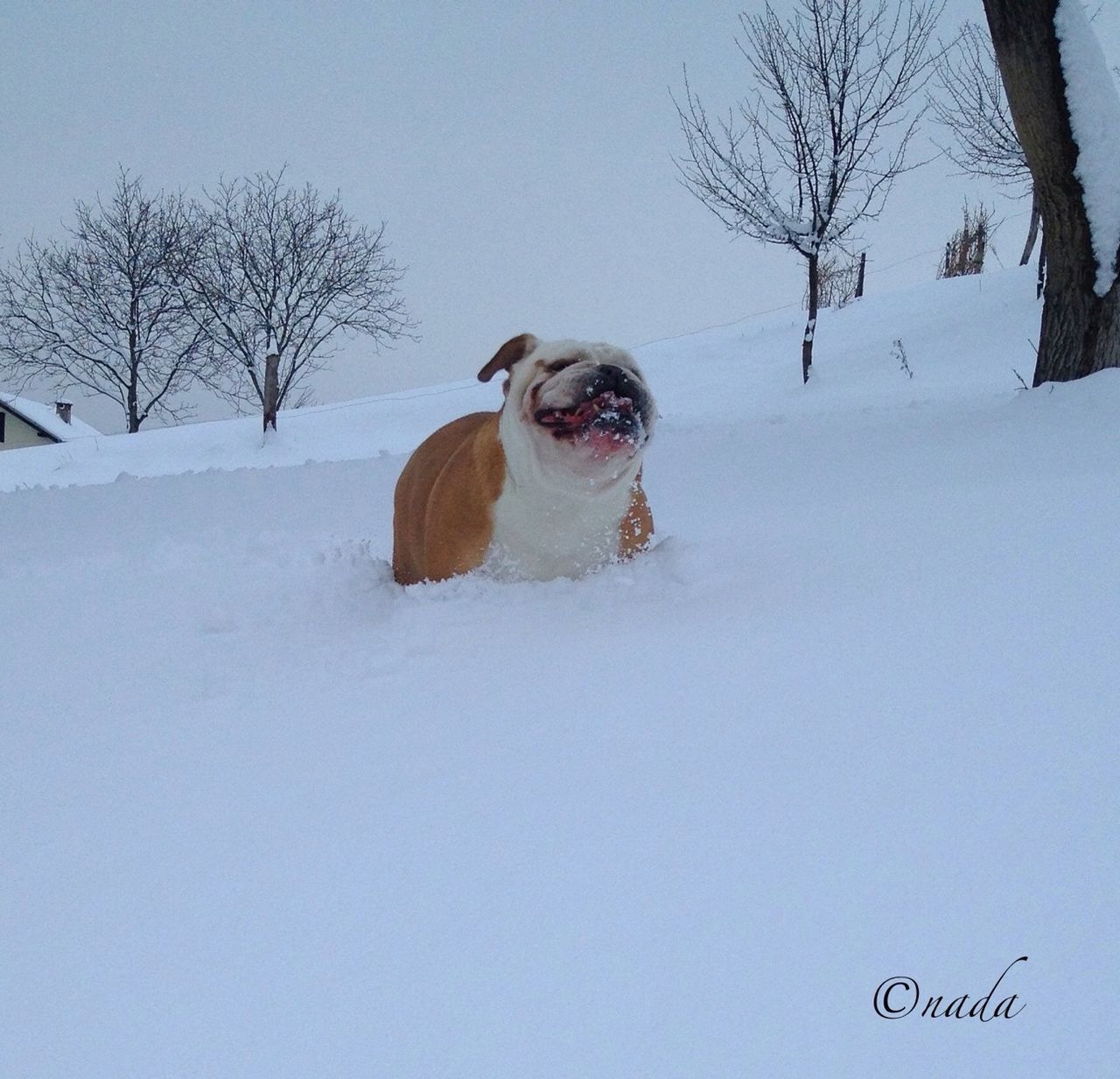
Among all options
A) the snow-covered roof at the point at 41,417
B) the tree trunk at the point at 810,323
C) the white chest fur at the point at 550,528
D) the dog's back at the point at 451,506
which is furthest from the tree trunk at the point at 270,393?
the white chest fur at the point at 550,528

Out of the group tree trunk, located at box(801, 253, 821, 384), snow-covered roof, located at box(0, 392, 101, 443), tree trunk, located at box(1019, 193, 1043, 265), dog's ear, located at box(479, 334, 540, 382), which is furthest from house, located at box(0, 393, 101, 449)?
dog's ear, located at box(479, 334, 540, 382)

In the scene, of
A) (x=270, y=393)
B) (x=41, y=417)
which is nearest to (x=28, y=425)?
(x=41, y=417)

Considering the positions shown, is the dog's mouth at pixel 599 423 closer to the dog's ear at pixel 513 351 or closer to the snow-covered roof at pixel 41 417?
the dog's ear at pixel 513 351

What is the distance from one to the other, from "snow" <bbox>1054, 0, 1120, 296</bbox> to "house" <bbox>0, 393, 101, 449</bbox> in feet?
90.5

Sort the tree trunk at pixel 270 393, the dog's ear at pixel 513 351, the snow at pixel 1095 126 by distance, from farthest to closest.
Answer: the tree trunk at pixel 270 393 < the snow at pixel 1095 126 < the dog's ear at pixel 513 351

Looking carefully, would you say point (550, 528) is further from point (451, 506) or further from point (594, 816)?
point (594, 816)

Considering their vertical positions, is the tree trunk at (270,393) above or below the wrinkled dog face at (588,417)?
above

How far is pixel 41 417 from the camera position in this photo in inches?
1037

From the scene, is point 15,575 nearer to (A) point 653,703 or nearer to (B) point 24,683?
(B) point 24,683

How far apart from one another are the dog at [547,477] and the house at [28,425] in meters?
28.1

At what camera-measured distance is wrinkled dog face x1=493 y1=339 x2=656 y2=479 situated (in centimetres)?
180

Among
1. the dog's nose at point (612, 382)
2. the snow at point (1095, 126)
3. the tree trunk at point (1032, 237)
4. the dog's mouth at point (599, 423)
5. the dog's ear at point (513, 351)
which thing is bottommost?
the dog's mouth at point (599, 423)

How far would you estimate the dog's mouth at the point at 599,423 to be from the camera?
1788 millimetres

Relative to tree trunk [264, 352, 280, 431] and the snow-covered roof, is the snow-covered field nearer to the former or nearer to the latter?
tree trunk [264, 352, 280, 431]
